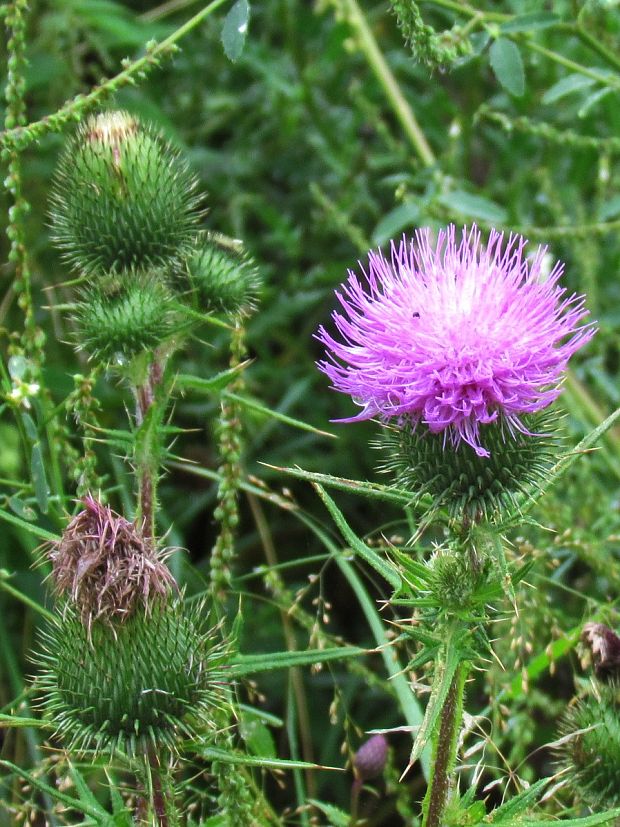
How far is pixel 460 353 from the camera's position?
6.54ft

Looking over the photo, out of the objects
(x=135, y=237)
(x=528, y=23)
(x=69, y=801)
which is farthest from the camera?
(x=528, y=23)

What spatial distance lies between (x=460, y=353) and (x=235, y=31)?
1086mm

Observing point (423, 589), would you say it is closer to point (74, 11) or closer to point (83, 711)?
point (83, 711)

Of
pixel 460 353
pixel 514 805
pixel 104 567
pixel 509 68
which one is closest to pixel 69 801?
pixel 104 567

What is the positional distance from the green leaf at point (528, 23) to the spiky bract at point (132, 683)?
1.91m

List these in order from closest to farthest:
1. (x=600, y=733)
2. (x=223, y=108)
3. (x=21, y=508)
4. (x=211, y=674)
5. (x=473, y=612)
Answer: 1. (x=473, y=612)
2. (x=211, y=674)
3. (x=600, y=733)
4. (x=21, y=508)
5. (x=223, y=108)

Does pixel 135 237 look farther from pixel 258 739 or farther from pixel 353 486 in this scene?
pixel 258 739

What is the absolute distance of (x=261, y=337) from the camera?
4523mm

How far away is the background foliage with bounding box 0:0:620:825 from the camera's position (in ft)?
10.0

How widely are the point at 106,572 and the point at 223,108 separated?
3.40 meters

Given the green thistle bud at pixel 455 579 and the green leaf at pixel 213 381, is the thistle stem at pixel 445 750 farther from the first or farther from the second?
the green leaf at pixel 213 381

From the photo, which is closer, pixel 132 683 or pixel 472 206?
pixel 132 683

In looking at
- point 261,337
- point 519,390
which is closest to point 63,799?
point 519,390

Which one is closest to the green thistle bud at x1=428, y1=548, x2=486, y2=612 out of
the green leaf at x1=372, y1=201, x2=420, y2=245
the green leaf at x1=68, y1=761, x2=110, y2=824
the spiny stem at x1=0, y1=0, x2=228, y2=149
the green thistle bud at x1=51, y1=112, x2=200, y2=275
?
the green leaf at x1=68, y1=761, x2=110, y2=824
